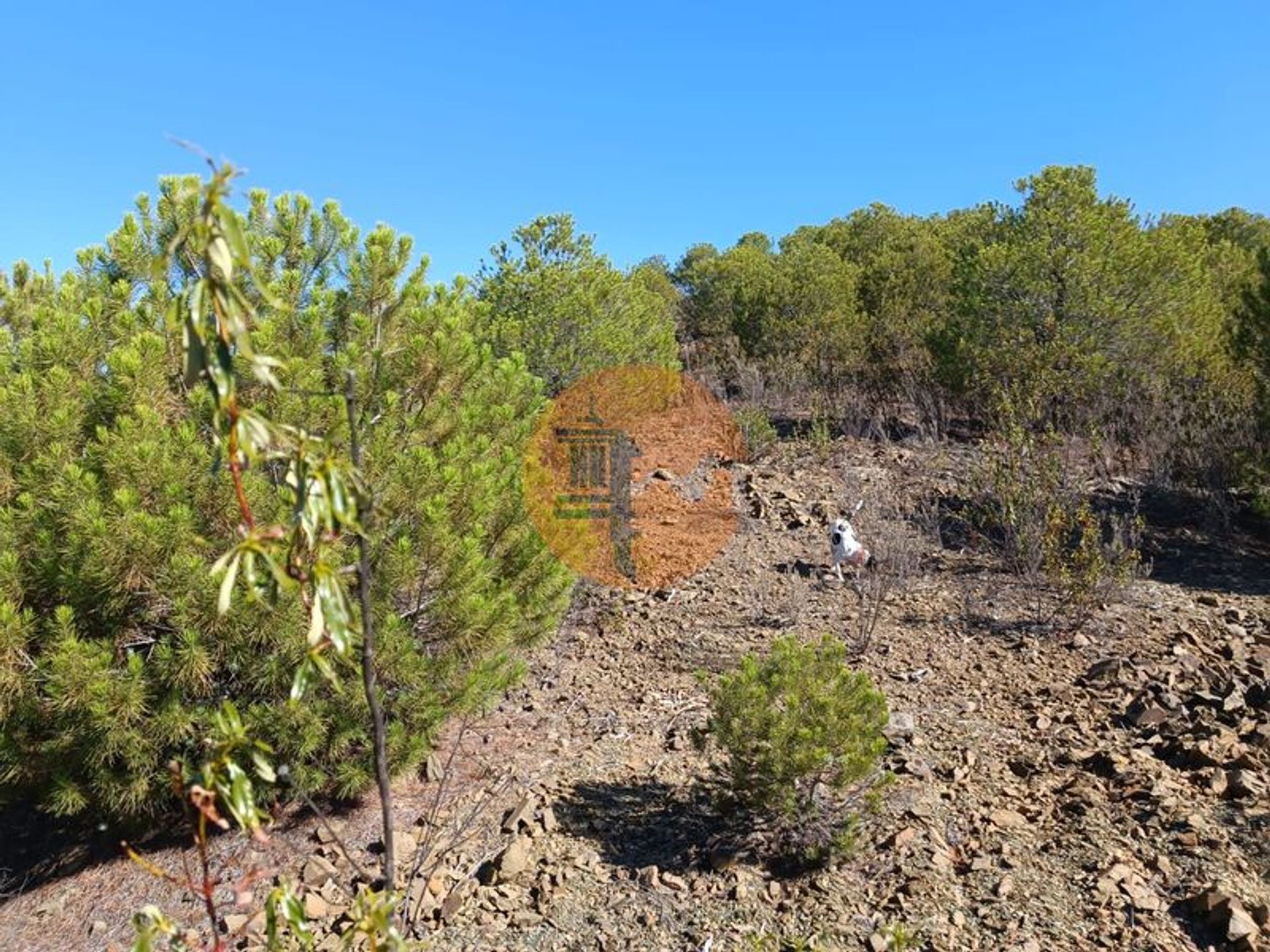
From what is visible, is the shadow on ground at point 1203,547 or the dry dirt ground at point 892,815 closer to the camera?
the dry dirt ground at point 892,815

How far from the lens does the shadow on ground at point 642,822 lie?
10.8 feet

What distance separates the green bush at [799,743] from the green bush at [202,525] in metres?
1.14

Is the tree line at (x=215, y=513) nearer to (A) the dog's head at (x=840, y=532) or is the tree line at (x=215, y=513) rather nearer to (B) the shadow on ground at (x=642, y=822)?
(B) the shadow on ground at (x=642, y=822)

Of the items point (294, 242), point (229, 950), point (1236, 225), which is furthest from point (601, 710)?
point (1236, 225)

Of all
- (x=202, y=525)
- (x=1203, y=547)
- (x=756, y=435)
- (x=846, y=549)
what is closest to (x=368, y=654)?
(x=202, y=525)

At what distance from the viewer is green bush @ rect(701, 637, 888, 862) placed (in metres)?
3.04

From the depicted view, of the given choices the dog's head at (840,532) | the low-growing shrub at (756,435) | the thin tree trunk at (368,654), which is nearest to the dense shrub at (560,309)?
the low-growing shrub at (756,435)

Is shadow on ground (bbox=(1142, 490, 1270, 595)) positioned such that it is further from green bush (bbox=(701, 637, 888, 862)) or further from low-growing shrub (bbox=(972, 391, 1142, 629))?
green bush (bbox=(701, 637, 888, 862))

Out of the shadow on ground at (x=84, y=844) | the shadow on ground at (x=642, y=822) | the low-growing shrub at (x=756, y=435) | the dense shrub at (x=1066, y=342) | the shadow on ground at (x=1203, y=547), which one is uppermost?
the dense shrub at (x=1066, y=342)

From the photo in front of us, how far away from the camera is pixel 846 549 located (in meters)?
6.05

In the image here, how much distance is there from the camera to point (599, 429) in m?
6.77

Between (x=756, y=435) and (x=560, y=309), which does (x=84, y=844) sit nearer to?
(x=560, y=309)

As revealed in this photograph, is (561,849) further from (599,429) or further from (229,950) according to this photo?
(599,429)

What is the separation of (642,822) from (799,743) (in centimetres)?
92
